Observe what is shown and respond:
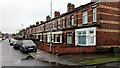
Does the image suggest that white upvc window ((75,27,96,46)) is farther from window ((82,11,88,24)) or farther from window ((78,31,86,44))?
window ((82,11,88,24))

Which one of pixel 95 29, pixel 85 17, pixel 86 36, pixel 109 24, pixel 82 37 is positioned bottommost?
pixel 82 37

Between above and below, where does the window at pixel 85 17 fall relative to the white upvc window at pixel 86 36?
above

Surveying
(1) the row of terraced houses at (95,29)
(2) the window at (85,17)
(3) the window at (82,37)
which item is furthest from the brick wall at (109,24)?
(3) the window at (82,37)

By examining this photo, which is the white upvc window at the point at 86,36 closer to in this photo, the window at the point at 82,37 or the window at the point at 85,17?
the window at the point at 82,37

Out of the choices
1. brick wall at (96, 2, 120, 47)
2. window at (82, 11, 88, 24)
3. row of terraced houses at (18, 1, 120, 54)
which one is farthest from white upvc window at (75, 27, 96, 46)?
window at (82, 11, 88, 24)

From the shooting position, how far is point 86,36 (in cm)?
2503

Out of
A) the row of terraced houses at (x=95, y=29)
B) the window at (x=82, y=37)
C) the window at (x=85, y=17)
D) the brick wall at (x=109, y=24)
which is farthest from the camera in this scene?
the window at (x=82, y=37)

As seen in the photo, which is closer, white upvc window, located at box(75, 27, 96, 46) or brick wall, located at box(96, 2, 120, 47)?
brick wall, located at box(96, 2, 120, 47)

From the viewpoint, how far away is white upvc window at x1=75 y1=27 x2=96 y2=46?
23.3 metres

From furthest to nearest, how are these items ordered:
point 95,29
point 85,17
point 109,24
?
point 85,17, point 109,24, point 95,29

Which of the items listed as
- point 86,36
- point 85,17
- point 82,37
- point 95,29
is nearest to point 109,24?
point 95,29

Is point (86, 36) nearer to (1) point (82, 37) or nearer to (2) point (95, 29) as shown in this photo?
(1) point (82, 37)

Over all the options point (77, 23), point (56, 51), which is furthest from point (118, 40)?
point (56, 51)

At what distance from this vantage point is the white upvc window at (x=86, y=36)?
76.5ft
